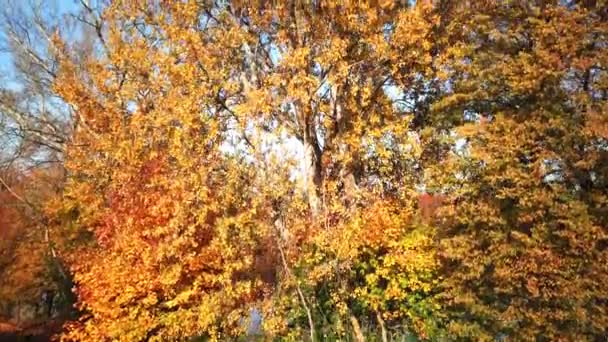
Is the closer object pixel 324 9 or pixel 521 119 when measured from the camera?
Answer: pixel 521 119

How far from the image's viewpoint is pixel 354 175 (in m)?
15.6

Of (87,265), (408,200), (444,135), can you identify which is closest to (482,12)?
(444,135)

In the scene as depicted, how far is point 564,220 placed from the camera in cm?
1127

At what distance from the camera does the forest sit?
11.8 meters

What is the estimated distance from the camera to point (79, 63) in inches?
897

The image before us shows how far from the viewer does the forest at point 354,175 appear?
11805mm

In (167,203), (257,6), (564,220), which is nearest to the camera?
(564,220)

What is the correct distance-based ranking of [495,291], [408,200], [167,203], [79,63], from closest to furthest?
[495,291]
[167,203]
[408,200]
[79,63]

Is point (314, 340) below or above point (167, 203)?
below

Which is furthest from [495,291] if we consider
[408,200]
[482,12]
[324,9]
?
[324,9]

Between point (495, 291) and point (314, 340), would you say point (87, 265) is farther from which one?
point (495, 291)

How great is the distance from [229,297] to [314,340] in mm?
2143

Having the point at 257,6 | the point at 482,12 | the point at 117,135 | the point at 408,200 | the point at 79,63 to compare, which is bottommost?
the point at 408,200

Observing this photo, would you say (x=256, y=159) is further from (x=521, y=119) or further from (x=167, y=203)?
(x=521, y=119)
